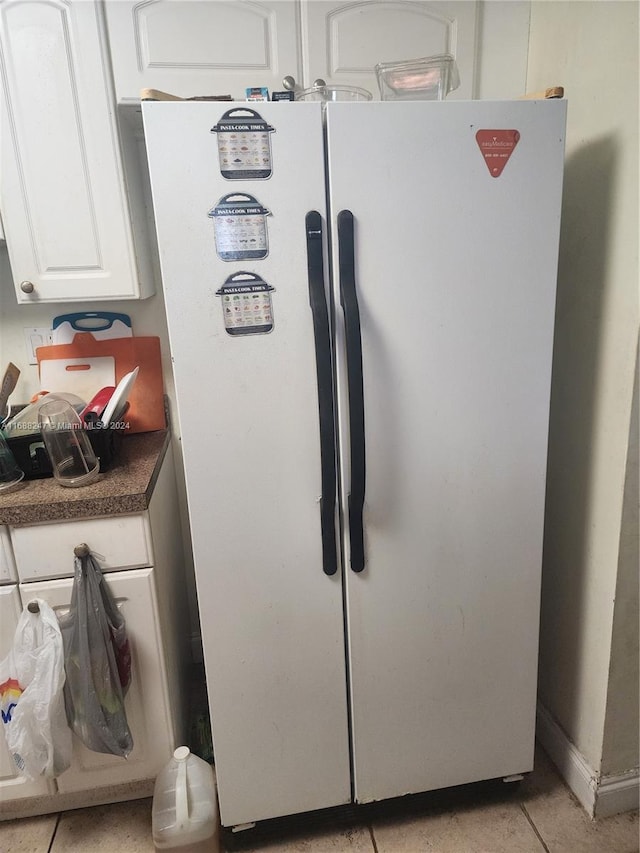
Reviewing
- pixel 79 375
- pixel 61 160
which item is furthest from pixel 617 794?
pixel 61 160

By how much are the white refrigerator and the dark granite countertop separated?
213 mm

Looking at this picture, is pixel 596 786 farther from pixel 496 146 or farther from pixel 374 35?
pixel 374 35

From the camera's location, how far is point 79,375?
1.79m

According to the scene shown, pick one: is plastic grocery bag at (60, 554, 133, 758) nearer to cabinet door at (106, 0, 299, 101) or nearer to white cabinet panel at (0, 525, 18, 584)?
white cabinet panel at (0, 525, 18, 584)

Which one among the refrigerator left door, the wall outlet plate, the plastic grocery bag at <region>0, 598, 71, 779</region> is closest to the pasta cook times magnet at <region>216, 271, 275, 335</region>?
the refrigerator left door

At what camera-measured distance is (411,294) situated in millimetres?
1173

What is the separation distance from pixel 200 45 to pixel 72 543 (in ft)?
4.18

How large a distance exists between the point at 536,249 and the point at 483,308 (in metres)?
0.17

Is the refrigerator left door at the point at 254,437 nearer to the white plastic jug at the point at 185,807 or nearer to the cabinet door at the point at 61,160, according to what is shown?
the white plastic jug at the point at 185,807

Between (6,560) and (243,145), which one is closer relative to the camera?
(243,145)

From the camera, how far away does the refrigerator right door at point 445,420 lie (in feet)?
3.69

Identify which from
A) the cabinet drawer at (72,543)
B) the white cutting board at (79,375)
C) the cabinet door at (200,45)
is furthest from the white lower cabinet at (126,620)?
the cabinet door at (200,45)

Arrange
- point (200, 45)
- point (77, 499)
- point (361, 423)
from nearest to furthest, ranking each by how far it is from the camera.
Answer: point (361, 423)
point (77, 499)
point (200, 45)

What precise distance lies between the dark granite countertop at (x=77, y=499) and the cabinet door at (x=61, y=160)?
0.51 m
